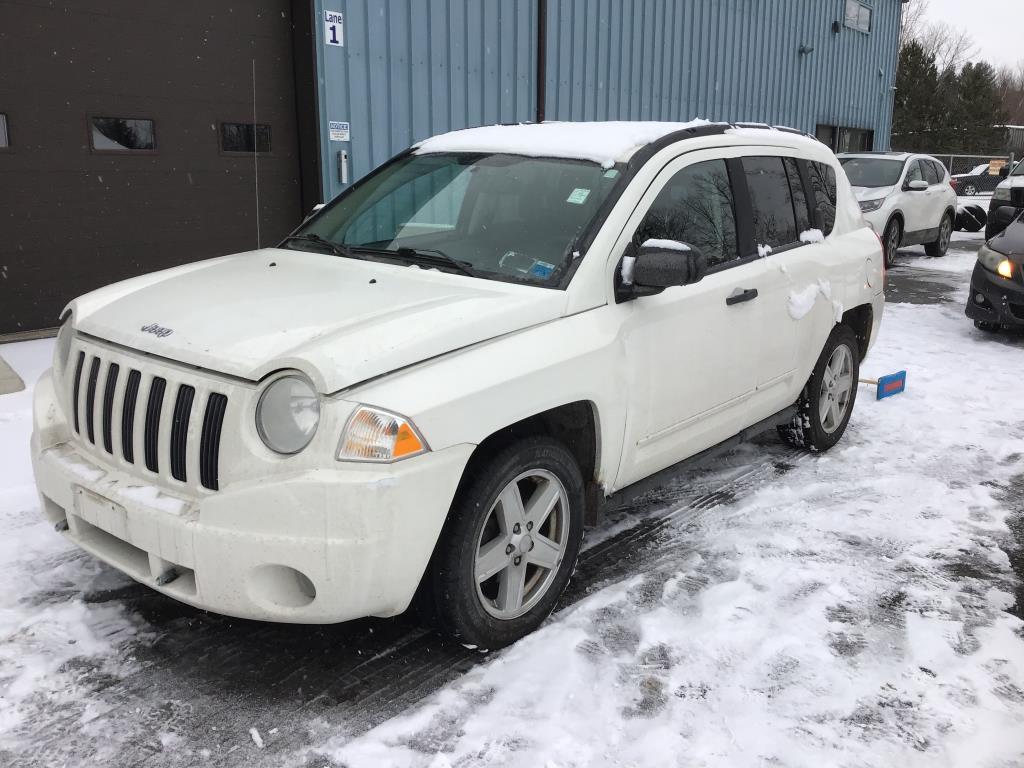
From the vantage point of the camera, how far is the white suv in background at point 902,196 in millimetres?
13305

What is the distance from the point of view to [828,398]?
5.41 meters

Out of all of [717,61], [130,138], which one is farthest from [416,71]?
[717,61]

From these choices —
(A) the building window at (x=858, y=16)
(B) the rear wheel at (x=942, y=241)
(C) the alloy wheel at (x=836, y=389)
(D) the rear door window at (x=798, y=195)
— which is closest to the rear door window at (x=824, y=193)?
(D) the rear door window at (x=798, y=195)

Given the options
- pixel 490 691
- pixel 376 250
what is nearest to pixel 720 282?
pixel 376 250

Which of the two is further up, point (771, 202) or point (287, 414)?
point (771, 202)

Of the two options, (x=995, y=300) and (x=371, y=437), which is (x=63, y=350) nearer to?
(x=371, y=437)

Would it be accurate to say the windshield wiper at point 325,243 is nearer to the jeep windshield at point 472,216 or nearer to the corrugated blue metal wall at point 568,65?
the jeep windshield at point 472,216

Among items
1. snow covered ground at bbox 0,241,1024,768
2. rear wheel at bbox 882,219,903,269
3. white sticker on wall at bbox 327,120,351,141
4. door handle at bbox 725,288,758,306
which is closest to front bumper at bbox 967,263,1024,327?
snow covered ground at bbox 0,241,1024,768

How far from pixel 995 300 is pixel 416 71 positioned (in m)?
6.32

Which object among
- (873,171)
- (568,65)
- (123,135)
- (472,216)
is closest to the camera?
(472,216)

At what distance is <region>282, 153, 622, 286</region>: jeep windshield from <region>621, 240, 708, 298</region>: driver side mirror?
0.89ft

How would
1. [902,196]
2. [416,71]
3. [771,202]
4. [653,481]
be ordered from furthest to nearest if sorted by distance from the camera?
[902,196] → [416,71] → [771,202] → [653,481]

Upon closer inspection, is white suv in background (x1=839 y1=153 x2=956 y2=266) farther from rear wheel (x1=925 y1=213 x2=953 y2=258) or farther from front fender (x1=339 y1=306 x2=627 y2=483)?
front fender (x1=339 y1=306 x2=627 y2=483)

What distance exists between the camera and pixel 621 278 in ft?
11.5
